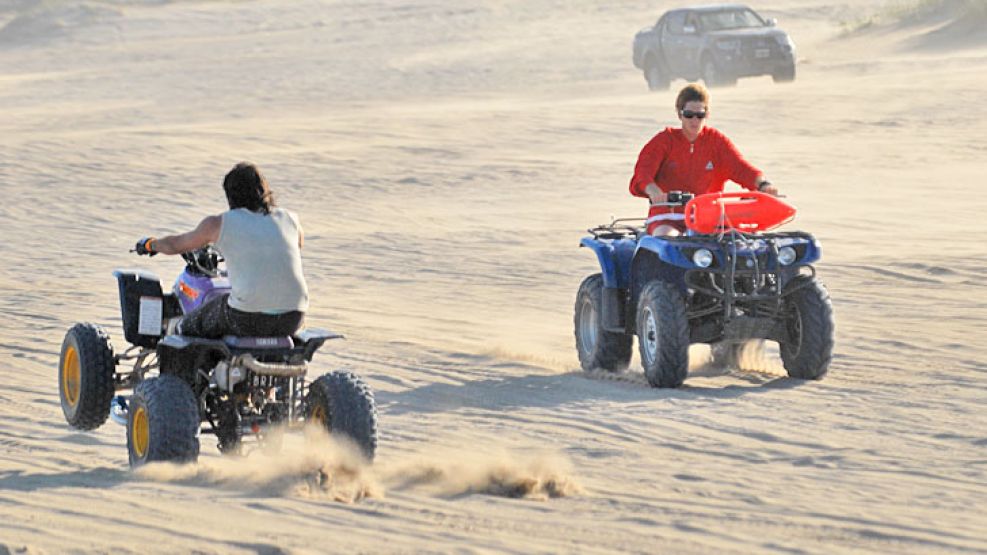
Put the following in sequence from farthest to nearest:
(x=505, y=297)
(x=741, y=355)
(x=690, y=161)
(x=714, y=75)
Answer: (x=714, y=75) < (x=505, y=297) < (x=741, y=355) < (x=690, y=161)

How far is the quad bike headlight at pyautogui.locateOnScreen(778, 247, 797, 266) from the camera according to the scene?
34.3 feet

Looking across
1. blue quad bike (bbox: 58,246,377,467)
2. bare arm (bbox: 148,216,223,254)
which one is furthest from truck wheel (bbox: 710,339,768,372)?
bare arm (bbox: 148,216,223,254)

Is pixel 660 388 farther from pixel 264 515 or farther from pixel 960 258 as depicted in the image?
pixel 960 258

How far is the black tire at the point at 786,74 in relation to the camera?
31797 millimetres

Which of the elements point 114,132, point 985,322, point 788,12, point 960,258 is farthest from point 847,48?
point 985,322

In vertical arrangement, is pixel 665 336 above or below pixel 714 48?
below

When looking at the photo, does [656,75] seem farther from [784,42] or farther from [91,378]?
[91,378]

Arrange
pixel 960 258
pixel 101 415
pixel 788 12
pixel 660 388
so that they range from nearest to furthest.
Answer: pixel 101 415 → pixel 660 388 → pixel 960 258 → pixel 788 12

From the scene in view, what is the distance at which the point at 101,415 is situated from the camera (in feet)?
29.2

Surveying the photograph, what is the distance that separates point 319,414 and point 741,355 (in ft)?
14.4

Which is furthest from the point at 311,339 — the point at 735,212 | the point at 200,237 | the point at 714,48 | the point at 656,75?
the point at 656,75

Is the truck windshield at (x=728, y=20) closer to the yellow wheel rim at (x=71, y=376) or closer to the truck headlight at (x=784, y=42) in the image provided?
the truck headlight at (x=784, y=42)

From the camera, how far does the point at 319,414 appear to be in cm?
787

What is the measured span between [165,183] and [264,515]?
15015 mm
